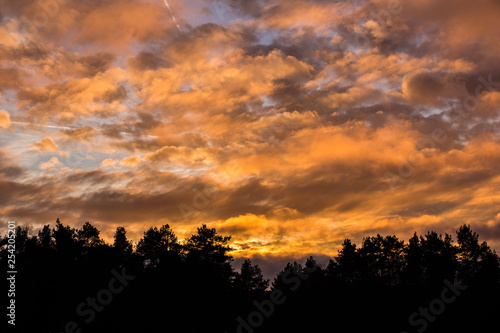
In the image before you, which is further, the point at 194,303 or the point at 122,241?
the point at 122,241

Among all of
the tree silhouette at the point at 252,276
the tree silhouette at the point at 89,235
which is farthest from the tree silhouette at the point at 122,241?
the tree silhouette at the point at 252,276

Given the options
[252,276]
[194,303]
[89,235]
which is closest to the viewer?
[194,303]

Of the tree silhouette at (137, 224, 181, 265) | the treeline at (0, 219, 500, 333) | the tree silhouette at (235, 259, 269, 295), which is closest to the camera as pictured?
the treeline at (0, 219, 500, 333)

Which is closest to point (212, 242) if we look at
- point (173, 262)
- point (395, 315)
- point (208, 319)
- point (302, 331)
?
point (173, 262)

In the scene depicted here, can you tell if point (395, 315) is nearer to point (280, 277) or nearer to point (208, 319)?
point (208, 319)

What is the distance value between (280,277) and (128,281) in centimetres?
8382

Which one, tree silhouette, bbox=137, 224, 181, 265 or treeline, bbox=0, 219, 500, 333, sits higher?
tree silhouette, bbox=137, 224, 181, 265

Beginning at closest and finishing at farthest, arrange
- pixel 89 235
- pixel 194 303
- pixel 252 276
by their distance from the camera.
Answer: pixel 194 303 → pixel 89 235 → pixel 252 276

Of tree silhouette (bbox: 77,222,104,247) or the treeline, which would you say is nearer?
the treeline

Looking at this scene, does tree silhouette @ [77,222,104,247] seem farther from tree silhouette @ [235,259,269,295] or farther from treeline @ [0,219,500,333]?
tree silhouette @ [235,259,269,295]

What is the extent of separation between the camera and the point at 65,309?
56.3m

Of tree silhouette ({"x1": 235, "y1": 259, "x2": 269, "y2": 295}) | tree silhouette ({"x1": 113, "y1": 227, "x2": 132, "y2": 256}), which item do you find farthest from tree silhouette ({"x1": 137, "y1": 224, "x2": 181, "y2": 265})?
tree silhouette ({"x1": 235, "y1": 259, "x2": 269, "y2": 295})

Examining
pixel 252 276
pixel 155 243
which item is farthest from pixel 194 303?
pixel 252 276

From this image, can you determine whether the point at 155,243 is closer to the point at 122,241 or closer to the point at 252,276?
the point at 122,241
